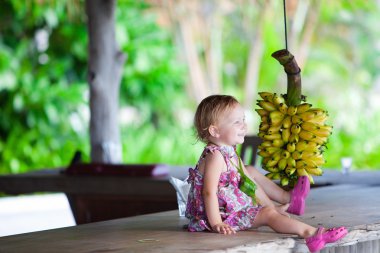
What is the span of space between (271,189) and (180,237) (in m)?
0.60

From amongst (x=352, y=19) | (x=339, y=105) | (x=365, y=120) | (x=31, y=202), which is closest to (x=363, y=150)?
(x=365, y=120)

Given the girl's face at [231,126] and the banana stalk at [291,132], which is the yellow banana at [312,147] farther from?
the girl's face at [231,126]

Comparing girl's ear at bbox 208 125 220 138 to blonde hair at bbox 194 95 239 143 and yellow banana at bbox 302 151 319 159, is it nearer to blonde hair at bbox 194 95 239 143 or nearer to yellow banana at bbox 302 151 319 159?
blonde hair at bbox 194 95 239 143

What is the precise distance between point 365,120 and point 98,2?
16.8 ft

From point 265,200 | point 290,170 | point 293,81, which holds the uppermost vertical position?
point 293,81

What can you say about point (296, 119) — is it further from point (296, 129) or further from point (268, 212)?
point (268, 212)

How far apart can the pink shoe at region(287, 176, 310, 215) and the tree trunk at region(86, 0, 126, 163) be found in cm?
317

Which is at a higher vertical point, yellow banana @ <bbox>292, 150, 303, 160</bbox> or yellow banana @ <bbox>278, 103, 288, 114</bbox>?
yellow banana @ <bbox>278, 103, 288, 114</bbox>

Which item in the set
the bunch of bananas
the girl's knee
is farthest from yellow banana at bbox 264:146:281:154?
the girl's knee

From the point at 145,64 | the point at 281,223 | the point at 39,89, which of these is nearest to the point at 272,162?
the point at 281,223

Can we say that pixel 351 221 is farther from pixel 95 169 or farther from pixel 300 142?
pixel 95 169

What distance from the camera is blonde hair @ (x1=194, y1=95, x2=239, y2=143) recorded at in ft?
10.8

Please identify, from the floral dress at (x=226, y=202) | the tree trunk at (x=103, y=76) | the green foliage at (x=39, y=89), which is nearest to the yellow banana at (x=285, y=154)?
the floral dress at (x=226, y=202)

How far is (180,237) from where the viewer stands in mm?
3037
